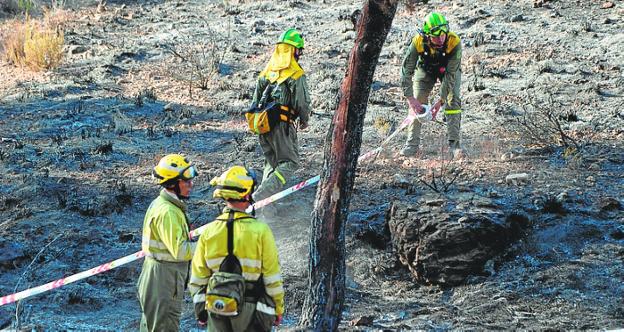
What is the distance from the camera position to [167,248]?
19.3 ft

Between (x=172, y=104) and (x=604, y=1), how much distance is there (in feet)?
27.2

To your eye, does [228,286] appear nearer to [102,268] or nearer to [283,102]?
[102,268]

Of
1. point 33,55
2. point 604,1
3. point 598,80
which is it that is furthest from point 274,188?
point 604,1

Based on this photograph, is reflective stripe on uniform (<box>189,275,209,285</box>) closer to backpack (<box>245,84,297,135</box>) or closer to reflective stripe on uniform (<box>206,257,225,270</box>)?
reflective stripe on uniform (<box>206,257,225,270</box>)

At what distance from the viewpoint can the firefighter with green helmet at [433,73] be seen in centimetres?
986

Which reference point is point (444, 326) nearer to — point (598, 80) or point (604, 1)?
point (598, 80)

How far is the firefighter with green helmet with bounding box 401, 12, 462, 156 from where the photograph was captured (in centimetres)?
986

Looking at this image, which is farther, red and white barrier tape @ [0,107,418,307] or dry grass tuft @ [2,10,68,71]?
dry grass tuft @ [2,10,68,71]

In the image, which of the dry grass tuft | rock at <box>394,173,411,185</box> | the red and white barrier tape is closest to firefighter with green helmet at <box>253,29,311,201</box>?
the red and white barrier tape

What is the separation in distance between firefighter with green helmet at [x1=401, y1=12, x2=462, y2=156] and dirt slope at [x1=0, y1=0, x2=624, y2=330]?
1.34ft

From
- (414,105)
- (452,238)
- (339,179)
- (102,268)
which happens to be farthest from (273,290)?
(414,105)

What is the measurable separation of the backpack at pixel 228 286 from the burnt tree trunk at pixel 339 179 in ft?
4.10

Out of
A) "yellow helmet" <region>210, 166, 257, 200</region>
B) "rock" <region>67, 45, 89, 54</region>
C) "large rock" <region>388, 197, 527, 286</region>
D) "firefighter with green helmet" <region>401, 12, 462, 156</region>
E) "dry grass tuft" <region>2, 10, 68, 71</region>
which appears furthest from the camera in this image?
"rock" <region>67, 45, 89, 54</region>

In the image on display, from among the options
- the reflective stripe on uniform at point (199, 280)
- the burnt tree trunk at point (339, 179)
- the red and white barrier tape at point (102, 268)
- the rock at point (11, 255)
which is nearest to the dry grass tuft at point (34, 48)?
the rock at point (11, 255)
